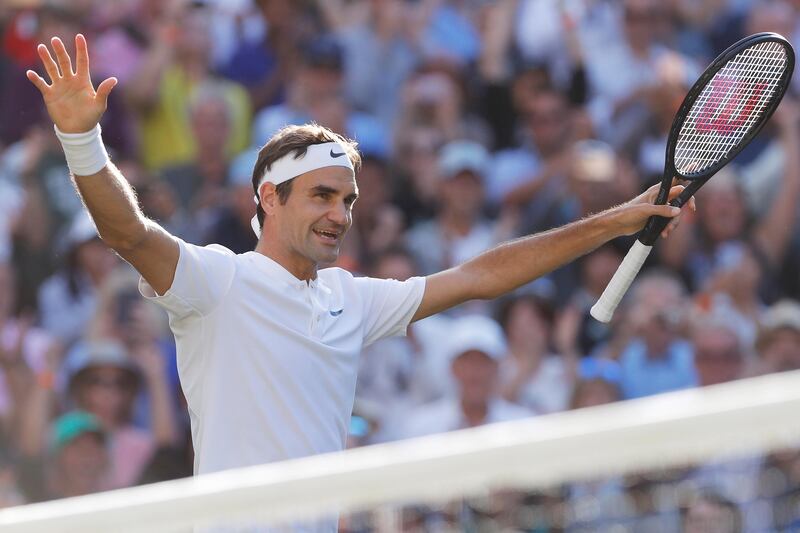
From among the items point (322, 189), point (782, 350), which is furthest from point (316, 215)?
point (782, 350)

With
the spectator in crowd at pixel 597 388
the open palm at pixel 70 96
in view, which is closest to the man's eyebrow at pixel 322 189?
the open palm at pixel 70 96

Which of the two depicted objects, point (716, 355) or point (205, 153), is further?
point (205, 153)

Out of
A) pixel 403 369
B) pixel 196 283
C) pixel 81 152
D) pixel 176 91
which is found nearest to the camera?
pixel 81 152

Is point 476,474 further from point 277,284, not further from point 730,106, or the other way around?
point 730,106

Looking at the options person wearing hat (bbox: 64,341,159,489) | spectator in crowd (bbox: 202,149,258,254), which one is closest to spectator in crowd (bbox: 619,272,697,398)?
spectator in crowd (bbox: 202,149,258,254)

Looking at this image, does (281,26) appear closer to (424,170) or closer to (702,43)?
(424,170)

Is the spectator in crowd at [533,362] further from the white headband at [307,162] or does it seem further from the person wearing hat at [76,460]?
the white headband at [307,162]

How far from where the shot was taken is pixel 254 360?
16.2 feet

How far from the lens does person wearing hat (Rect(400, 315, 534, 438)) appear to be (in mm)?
8258

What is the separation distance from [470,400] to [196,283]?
3617 mm

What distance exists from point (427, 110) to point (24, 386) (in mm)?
3092

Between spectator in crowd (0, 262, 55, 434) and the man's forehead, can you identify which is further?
spectator in crowd (0, 262, 55, 434)

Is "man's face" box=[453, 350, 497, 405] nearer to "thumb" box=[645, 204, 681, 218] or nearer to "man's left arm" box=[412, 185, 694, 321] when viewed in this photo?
"man's left arm" box=[412, 185, 694, 321]

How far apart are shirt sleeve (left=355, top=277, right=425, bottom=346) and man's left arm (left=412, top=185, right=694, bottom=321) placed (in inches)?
1.9
